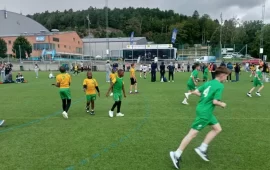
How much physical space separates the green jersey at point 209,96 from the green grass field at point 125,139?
1035 mm

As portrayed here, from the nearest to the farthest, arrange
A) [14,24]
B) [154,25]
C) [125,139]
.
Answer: [125,139] < [14,24] < [154,25]

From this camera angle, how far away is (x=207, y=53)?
56.1 metres

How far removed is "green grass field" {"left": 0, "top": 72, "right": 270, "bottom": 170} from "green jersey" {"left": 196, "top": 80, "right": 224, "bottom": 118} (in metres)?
1.03

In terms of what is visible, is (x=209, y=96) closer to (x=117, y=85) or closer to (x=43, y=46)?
(x=117, y=85)

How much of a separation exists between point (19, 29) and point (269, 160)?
Result: 10690 cm

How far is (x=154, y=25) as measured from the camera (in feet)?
440

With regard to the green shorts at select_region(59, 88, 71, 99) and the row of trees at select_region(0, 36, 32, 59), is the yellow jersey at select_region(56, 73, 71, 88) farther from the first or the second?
the row of trees at select_region(0, 36, 32, 59)

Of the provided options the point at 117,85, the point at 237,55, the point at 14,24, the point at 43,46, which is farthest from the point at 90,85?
the point at 14,24

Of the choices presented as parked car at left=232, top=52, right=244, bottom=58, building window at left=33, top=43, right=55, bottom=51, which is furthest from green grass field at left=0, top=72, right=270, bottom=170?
building window at left=33, top=43, right=55, bottom=51

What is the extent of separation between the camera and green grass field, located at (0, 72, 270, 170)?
17.8 ft

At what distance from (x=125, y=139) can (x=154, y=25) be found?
430ft

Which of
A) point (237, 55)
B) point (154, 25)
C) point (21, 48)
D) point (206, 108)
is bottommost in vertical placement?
point (206, 108)

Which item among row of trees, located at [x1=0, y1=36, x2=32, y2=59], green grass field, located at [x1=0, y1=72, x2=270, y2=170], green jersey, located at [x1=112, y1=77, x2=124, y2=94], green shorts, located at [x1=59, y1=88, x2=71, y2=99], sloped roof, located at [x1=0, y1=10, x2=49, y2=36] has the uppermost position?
sloped roof, located at [x1=0, y1=10, x2=49, y2=36]

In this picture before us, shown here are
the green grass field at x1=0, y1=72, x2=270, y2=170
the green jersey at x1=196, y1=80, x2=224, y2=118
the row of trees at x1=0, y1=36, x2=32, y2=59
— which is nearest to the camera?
the green jersey at x1=196, y1=80, x2=224, y2=118
